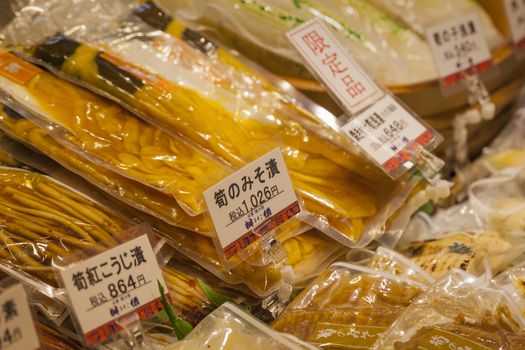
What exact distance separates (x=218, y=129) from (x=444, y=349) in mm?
662

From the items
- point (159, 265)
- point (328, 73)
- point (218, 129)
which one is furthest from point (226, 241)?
point (328, 73)

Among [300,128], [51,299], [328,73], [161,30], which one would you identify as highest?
[161,30]

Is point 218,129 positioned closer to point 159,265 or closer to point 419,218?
point 159,265

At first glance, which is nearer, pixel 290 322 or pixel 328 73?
pixel 290 322

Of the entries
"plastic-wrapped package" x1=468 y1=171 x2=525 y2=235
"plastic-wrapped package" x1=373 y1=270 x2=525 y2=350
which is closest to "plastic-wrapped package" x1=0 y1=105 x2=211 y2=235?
"plastic-wrapped package" x1=373 y1=270 x2=525 y2=350

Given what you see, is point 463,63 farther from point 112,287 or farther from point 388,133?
point 112,287

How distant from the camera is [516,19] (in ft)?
6.63

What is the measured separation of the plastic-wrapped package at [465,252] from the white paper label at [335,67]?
0.37 metres

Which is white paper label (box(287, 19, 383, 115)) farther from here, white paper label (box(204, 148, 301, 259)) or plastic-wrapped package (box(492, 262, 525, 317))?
plastic-wrapped package (box(492, 262, 525, 317))

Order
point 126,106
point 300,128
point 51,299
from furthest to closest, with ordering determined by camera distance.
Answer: point 300,128, point 126,106, point 51,299

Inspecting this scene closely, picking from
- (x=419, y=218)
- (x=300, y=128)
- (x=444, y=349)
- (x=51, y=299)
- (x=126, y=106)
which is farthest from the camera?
(x=419, y=218)

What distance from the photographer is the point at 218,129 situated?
1.38 metres

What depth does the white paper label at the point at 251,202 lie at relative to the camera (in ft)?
3.86

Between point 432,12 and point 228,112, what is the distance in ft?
3.09
